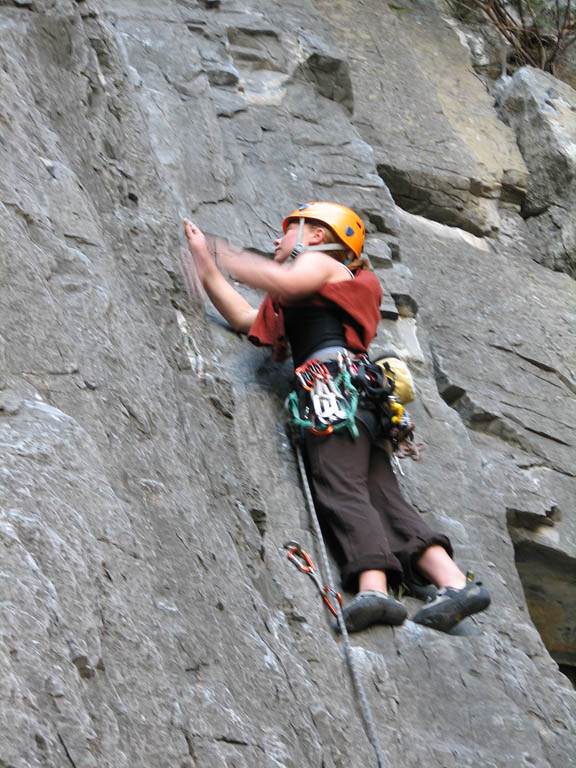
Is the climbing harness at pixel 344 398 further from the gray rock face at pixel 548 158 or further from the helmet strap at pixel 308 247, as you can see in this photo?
the gray rock face at pixel 548 158

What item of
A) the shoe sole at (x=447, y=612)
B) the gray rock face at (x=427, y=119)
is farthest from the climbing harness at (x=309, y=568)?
the gray rock face at (x=427, y=119)

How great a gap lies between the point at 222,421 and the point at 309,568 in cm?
55

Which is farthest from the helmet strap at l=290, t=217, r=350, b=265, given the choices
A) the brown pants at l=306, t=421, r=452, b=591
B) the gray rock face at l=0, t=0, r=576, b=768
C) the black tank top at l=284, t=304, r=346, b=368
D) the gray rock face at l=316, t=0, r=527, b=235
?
the gray rock face at l=316, t=0, r=527, b=235

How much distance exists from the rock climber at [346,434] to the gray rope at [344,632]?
1.9 inches

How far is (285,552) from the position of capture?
3.73 m

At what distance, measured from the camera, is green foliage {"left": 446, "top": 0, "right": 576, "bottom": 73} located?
31.3 ft

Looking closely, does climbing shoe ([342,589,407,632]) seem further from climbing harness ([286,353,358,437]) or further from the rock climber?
climbing harness ([286,353,358,437])

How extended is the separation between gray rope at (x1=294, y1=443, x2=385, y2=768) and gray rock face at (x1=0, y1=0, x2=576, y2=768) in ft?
0.11

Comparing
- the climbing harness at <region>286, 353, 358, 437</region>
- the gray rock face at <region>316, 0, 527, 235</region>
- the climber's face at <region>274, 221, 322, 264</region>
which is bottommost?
the gray rock face at <region>316, 0, 527, 235</region>

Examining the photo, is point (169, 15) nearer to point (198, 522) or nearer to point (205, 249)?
point (205, 249)

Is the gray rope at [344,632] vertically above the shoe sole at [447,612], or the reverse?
the gray rope at [344,632]

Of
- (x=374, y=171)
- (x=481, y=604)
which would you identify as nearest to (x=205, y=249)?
(x=481, y=604)

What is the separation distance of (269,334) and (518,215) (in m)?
4.10

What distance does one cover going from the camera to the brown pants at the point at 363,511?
151 inches
